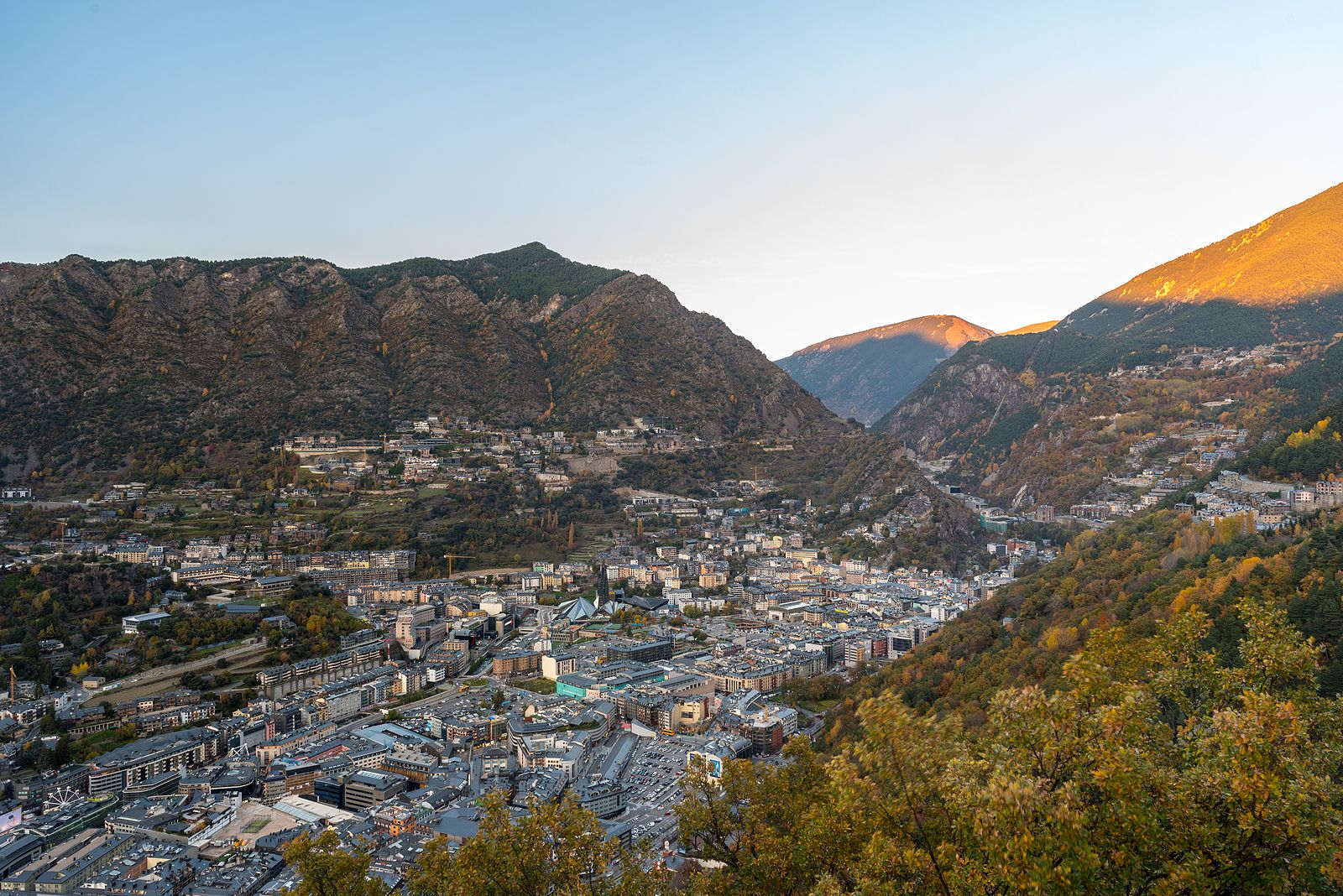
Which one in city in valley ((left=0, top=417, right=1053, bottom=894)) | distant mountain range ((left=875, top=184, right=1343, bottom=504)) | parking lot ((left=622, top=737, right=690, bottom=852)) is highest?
distant mountain range ((left=875, top=184, right=1343, bottom=504))

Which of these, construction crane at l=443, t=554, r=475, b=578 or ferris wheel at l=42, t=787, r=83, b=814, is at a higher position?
construction crane at l=443, t=554, r=475, b=578

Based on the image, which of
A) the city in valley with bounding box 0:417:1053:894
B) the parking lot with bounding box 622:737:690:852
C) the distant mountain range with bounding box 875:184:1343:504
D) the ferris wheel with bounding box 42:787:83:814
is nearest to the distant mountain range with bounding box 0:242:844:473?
the city in valley with bounding box 0:417:1053:894

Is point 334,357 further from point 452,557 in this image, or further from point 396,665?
point 396,665

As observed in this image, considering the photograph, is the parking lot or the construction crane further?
the construction crane

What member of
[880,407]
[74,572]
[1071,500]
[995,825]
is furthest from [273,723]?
[880,407]

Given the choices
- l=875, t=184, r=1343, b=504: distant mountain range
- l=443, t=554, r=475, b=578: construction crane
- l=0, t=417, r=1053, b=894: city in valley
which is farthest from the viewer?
l=875, t=184, r=1343, b=504: distant mountain range

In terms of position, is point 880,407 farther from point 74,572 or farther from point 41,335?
point 74,572

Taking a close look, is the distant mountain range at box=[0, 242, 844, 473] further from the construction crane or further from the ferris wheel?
the ferris wheel
